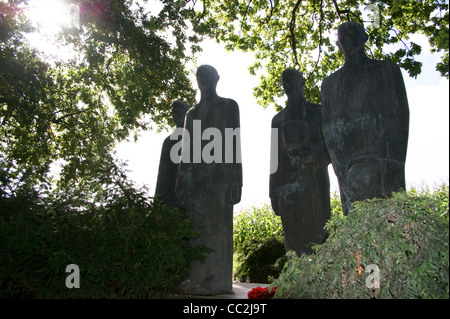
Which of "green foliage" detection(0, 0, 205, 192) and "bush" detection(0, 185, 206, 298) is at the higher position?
"green foliage" detection(0, 0, 205, 192)

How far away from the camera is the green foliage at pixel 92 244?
9.96ft

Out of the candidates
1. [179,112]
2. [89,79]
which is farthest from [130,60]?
[179,112]

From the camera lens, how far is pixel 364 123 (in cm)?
385

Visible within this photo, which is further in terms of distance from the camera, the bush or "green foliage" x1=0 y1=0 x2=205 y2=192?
"green foliage" x1=0 y1=0 x2=205 y2=192

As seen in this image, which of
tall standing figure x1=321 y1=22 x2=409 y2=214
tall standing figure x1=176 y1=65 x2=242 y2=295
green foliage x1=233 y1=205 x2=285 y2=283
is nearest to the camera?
tall standing figure x1=321 y1=22 x2=409 y2=214

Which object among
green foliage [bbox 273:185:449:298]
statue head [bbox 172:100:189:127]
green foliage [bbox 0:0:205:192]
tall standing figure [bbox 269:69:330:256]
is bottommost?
green foliage [bbox 273:185:449:298]

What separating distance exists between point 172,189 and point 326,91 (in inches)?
115

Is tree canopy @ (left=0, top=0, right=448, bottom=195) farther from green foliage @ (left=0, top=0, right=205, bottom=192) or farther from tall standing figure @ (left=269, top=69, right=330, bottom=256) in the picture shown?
tall standing figure @ (left=269, top=69, right=330, bottom=256)

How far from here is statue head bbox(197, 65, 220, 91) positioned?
19.0 ft

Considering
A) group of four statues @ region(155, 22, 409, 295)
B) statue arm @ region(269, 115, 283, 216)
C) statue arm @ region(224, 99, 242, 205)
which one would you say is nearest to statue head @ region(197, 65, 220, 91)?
group of four statues @ region(155, 22, 409, 295)

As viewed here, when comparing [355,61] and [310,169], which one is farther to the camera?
[310,169]

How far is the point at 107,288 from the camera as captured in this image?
3.24 m
